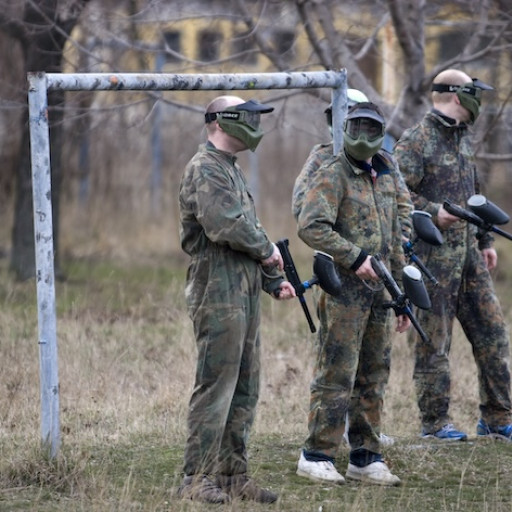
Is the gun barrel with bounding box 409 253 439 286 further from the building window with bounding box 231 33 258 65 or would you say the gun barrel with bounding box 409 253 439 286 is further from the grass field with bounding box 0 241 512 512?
the building window with bounding box 231 33 258 65

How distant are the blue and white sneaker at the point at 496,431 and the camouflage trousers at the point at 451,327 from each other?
0.39 ft

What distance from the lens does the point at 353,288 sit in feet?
19.1

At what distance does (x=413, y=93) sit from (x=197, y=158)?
485 centimetres

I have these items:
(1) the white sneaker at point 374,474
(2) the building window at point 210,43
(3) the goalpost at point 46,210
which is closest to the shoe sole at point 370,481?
(1) the white sneaker at point 374,474

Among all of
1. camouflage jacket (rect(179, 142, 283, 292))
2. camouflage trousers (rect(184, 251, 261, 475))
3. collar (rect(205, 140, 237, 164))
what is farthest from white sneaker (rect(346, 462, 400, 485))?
collar (rect(205, 140, 237, 164))

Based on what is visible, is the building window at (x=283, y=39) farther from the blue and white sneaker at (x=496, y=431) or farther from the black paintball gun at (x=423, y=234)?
the black paintball gun at (x=423, y=234)

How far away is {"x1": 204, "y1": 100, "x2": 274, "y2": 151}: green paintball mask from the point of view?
5.45 metres

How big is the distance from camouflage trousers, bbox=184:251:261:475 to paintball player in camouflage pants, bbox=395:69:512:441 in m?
1.78

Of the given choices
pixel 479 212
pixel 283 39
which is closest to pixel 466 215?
pixel 479 212

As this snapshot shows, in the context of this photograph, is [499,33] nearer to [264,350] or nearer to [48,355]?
[264,350]

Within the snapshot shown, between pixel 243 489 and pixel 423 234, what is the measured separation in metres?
1.75

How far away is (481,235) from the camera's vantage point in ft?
23.2

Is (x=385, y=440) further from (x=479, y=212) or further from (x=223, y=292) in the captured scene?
(x=223, y=292)

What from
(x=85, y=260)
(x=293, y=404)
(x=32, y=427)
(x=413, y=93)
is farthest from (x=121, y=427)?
(x=85, y=260)
